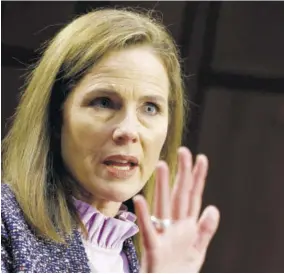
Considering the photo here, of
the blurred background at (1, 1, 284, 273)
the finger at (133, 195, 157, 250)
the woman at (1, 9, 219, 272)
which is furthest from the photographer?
the blurred background at (1, 1, 284, 273)

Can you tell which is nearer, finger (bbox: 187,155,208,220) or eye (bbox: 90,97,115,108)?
finger (bbox: 187,155,208,220)

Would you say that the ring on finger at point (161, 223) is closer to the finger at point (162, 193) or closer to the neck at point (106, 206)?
the finger at point (162, 193)

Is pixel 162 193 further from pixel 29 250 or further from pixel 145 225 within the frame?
pixel 29 250

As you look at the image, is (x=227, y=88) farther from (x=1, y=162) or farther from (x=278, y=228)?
(x=1, y=162)

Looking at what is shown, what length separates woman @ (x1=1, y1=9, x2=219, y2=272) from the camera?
0.68 metres

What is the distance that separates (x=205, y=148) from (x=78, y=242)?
318mm

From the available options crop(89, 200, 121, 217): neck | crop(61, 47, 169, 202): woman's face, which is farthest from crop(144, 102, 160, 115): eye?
crop(89, 200, 121, 217): neck

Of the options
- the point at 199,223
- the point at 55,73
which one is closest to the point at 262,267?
the point at 199,223

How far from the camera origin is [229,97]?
921 millimetres

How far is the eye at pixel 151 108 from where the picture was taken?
0.72 meters

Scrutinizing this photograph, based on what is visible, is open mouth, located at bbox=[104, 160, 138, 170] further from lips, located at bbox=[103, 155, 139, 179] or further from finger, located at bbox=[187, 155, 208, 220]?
finger, located at bbox=[187, 155, 208, 220]

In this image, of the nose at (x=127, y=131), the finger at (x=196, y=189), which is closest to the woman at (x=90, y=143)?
the nose at (x=127, y=131)

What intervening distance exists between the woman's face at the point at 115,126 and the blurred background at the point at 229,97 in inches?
7.6

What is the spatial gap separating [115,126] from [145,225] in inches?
7.0
